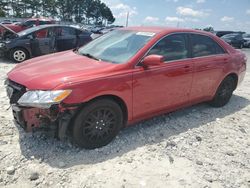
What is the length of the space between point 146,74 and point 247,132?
2.11 metres

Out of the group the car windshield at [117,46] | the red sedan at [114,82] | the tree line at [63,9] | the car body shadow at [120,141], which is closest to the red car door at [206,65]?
the red sedan at [114,82]

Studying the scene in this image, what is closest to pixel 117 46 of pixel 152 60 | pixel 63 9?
pixel 152 60

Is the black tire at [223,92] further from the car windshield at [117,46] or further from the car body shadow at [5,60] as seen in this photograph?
the car body shadow at [5,60]

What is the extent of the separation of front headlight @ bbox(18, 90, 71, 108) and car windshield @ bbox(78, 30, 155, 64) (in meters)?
0.99

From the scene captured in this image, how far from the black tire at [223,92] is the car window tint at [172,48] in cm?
140

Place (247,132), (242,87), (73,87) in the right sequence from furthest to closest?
(242,87), (247,132), (73,87)

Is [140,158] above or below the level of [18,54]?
below

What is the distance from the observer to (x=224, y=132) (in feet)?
13.9

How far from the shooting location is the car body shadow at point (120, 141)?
128 inches

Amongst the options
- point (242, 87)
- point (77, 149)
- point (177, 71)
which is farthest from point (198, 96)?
point (242, 87)

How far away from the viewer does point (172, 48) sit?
162 inches

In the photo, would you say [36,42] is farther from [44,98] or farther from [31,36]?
[44,98]

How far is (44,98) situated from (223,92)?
3.77 metres

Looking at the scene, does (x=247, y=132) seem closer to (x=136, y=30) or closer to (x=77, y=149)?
(x=136, y=30)
